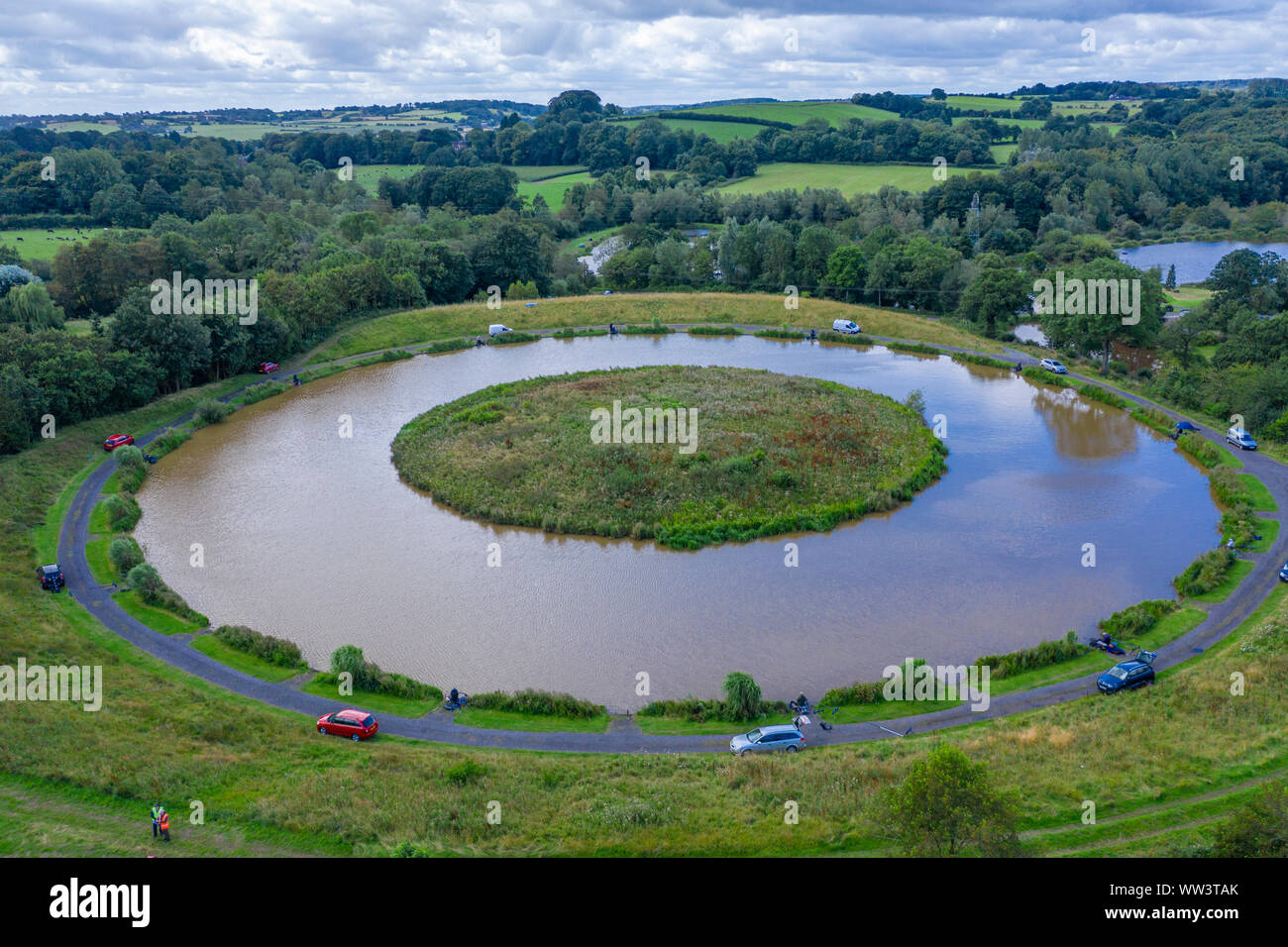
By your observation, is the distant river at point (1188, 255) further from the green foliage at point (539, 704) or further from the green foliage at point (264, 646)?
the green foliage at point (264, 646)

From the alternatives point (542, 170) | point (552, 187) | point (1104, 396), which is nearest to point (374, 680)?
point (1104, 396)

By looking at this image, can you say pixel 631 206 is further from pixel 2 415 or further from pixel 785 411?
pixel 2 415

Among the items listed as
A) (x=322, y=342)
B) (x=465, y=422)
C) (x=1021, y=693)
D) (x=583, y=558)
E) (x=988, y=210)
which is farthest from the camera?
(x=988, y=210)

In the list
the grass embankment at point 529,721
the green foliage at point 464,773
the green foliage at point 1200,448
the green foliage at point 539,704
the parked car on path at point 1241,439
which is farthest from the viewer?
the parked car on path at point 1241,439

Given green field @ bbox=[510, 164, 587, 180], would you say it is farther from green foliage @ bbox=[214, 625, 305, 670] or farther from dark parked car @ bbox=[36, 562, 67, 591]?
green foliage @ bbox=[214, 625, 305, 670]

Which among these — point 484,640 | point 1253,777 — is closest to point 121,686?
point 484,640

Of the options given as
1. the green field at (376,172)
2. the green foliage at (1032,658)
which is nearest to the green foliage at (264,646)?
the green foliage at (1032,658)

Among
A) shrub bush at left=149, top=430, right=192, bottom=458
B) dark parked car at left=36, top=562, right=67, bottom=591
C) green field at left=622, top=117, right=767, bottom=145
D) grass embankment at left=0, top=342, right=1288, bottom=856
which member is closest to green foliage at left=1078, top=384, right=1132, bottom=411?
grass embankment at left=0, top=342, right=1288, bottom=856
